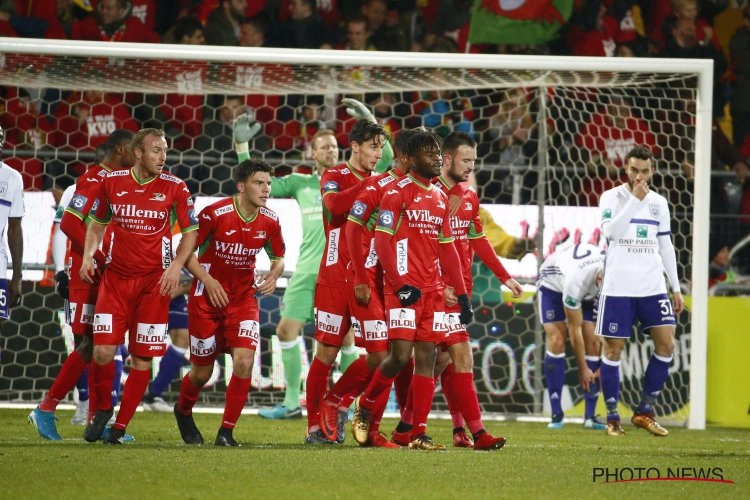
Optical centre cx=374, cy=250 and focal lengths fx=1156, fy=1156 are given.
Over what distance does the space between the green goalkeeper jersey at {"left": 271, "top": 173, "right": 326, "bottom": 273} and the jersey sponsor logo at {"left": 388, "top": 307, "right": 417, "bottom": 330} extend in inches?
122

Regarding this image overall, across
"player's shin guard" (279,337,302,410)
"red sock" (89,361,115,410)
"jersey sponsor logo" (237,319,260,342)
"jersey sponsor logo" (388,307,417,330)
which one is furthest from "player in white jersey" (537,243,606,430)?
"red sock" (89,361,115,410)

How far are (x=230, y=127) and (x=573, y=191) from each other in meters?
3.57

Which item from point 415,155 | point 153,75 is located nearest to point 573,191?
point 153,75

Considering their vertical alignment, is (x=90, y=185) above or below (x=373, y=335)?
above

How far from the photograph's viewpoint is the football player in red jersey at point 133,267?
6660 mm

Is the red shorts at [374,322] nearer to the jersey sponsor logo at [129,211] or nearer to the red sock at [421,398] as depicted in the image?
the red sock at [421,398]

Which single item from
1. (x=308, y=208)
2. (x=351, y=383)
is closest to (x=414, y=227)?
(x=351, y=383)

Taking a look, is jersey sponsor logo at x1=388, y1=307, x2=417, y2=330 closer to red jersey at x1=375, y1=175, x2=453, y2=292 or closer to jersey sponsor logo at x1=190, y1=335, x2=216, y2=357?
red jersey at x1=375, y1=175, x2=453, y2=292

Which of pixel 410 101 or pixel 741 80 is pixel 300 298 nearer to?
pixel 410 101

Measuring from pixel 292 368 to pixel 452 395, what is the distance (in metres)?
2.62

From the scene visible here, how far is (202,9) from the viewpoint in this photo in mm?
13906

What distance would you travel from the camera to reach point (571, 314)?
1003cm

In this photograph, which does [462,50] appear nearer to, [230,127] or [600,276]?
[230,127]

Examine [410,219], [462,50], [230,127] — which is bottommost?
[410,219]
